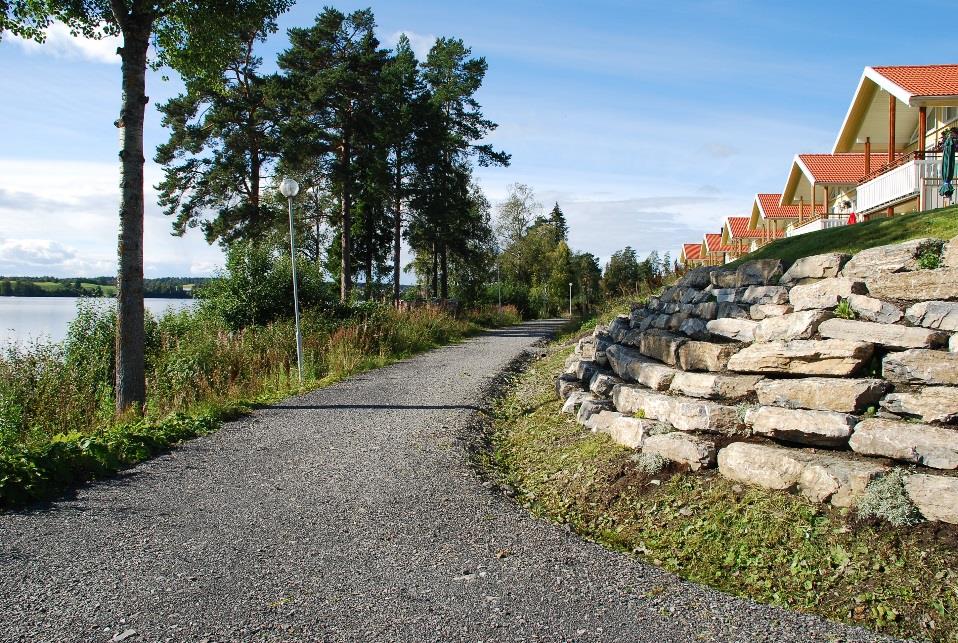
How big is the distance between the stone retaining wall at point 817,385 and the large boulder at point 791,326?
0.01 m

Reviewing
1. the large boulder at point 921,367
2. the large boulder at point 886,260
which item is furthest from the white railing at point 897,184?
the large boulder at point 921,367

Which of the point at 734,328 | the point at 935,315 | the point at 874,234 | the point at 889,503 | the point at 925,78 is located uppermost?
the point at 925,78

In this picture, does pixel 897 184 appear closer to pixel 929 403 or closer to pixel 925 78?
pixel 925 78

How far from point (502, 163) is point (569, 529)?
91.5 feet

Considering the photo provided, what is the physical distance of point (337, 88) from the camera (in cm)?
2412

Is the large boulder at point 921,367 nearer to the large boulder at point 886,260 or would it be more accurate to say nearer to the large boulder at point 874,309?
the large boulder at point 874,309

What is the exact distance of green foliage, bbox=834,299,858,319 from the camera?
18.1 ft

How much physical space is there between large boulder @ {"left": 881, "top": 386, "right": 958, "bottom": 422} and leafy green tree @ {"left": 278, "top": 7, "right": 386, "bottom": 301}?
68.1 feet

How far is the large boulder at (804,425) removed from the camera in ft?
15.5

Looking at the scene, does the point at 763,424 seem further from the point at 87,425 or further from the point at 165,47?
the point at 165,47

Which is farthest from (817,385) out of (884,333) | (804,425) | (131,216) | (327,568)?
(131,216)

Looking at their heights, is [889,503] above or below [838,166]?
below

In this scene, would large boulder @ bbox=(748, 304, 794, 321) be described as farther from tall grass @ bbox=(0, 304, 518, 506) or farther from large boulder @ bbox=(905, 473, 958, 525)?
tall grass @ bbox=(0, 304, 518, 506)

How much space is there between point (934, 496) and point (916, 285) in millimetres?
2031
